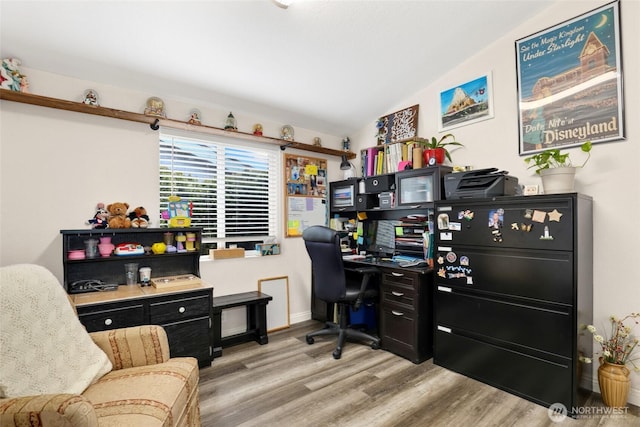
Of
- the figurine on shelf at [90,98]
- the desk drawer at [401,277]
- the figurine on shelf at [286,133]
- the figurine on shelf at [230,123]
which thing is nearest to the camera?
the figurine on shelf at [90,98]

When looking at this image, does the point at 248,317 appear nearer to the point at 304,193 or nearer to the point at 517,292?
the point at 304,193

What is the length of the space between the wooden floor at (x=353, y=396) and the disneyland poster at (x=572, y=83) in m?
1.85

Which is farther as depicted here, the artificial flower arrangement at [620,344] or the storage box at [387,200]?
the storage box at [387,200]

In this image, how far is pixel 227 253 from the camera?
308 cm

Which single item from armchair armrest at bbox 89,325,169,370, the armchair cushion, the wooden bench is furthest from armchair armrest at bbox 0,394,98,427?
the wooden bench

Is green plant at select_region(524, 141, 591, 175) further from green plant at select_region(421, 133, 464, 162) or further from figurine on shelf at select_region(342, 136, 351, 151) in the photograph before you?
figurine on shelf at select_region(342, 136, 351, 151)

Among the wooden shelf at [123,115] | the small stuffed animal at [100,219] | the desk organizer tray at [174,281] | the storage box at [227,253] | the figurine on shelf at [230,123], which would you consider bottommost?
the desk organizer tray at [174,281]

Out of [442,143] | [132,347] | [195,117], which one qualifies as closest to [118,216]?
[195,117]

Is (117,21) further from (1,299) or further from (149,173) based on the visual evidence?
(1,299)

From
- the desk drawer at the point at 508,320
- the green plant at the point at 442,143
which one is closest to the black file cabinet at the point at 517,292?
the desk drawer at the point at 508,320

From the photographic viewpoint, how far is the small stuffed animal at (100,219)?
Result: 2375 millimetres

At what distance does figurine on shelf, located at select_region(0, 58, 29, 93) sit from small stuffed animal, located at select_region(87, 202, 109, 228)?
909 millimetres

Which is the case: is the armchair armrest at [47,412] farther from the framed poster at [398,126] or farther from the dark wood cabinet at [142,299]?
the framed poster at [398,126]

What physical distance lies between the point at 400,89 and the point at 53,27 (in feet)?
9.21
